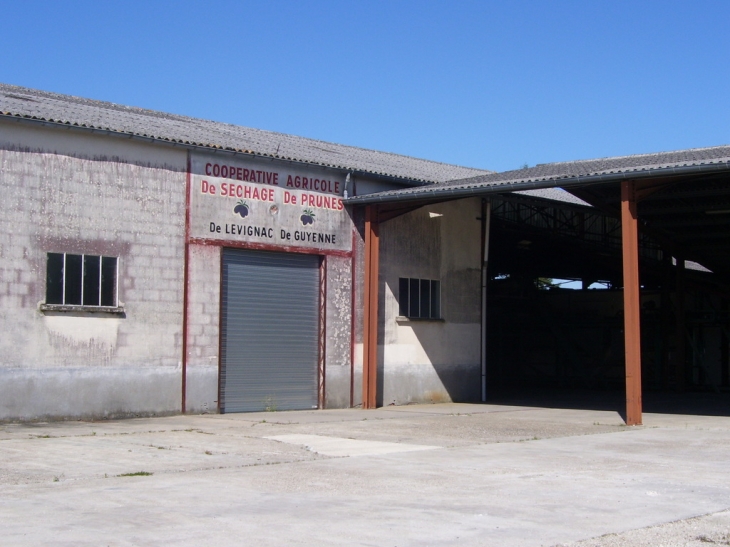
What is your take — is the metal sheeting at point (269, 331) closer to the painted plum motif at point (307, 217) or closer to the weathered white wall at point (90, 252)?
the painted plum motif at point (307, 217)

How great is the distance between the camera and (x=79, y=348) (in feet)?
52.6

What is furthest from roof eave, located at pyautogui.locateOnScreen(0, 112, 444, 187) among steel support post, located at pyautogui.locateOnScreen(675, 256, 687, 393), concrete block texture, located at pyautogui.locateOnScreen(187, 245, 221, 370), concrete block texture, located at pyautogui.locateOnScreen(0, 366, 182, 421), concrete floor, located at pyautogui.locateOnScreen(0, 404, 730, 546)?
steel support post, located at pyautogui.locateOnScreen(675, 256, 687, 393)

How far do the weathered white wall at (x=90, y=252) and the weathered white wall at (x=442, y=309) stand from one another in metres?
5.44

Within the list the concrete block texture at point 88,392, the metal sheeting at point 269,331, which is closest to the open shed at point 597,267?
the metal sheeting at point 269,331

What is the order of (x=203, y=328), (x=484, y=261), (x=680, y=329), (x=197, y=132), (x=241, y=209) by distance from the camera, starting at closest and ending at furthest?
(x=203, y=328) → (x=241, y=209) → (x=197, y=132) → (x=484, y=261) → (x=680, y=329)

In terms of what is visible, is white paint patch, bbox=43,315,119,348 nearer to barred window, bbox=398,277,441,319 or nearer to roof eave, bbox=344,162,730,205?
roof eave, bbox=344,162,730,205

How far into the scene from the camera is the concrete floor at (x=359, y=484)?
6.95 m

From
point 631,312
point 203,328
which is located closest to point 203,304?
point 203,328

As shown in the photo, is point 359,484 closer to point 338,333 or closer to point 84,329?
point 84,329

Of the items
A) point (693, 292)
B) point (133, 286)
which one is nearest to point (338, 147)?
point (133, 286)

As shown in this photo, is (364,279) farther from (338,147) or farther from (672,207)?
(672,207)

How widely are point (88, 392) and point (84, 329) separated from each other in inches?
44.0

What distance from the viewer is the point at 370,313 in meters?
20.2

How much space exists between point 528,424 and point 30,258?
30.6 feet
